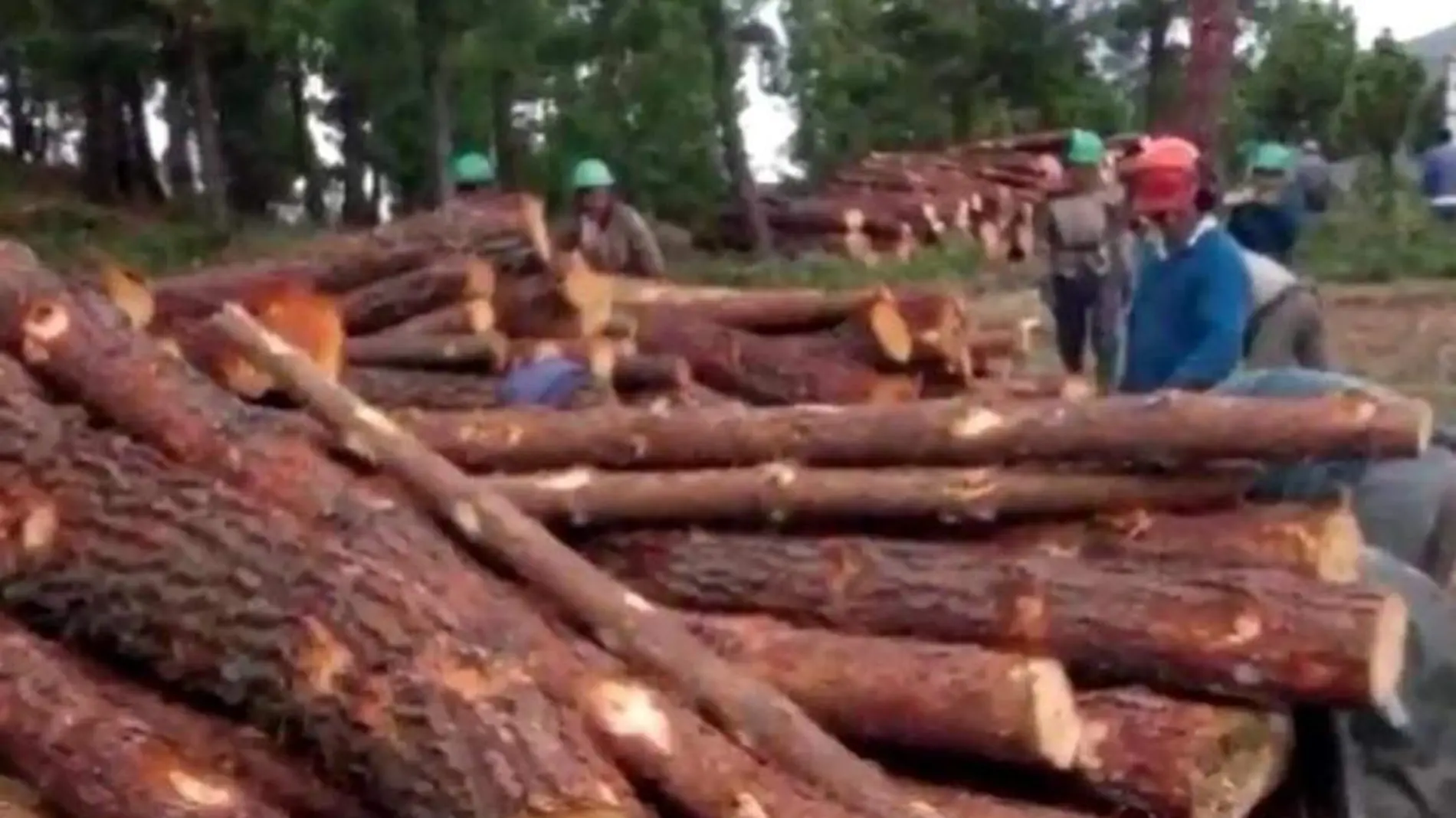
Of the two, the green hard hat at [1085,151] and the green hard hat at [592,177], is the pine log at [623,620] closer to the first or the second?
the green hard hat at [592,177]

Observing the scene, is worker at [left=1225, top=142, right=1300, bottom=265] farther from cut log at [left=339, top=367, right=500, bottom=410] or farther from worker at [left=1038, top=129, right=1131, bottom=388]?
cut log at [left=339, top=367, right=500, bottom=410]

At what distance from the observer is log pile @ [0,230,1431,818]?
4.14m

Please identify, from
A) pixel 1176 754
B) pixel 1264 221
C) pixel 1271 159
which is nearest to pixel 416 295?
pixel 1264 221

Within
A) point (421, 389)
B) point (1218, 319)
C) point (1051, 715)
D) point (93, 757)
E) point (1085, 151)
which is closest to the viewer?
point (93, 757)

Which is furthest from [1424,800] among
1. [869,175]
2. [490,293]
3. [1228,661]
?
[869,175]

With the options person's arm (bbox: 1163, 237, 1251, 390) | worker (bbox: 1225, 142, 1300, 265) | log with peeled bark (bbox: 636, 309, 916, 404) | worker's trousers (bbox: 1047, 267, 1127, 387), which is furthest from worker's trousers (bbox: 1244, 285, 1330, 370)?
worker's trousers (bbox: 1047, 267, 1127, 387)

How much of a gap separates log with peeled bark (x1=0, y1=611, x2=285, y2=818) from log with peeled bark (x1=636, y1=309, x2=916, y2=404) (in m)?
3.71

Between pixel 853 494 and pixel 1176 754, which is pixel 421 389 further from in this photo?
pixel 1176 754

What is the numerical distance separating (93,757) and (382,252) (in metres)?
4.39

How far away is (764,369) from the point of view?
310 inches

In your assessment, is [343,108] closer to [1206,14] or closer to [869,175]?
[869,175]

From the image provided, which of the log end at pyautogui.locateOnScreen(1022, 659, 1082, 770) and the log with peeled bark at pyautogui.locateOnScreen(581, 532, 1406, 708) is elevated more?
Result: the log with peeled bark at pyautogui.locateOnScreen(581, 532, 1406, 708)

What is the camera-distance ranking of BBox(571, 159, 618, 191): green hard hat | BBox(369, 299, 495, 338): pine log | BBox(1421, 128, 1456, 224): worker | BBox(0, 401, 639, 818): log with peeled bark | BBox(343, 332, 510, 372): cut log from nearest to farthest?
BBox(0, 401, 639, 818): log with peeled bark < BBox(343, 332, 510, 372): cut log < BBox(369, 299, 495, 338): pine log < BBox(571, 159, 618, 191): green hard hat < BBox(1421, 128, 1456, 224): worker

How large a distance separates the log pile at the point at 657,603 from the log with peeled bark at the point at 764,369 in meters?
1.97
